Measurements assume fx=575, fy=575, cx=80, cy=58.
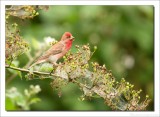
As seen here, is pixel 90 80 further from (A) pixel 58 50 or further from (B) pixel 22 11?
(B) pixel 22 11

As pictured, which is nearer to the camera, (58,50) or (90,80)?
(90,80)

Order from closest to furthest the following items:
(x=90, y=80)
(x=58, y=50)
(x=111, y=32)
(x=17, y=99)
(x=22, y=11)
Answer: (x=90, y=80) < (x=58, y=50) < (x=22, y=11) < (x=17, y=99) < (x=111, y=32)

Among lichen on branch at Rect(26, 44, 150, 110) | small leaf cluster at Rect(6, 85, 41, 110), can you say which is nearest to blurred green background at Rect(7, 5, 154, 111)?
small leaf cluster at Rect(6, 85, 41, 110)

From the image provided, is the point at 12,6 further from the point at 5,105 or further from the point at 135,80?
the point at 135,80

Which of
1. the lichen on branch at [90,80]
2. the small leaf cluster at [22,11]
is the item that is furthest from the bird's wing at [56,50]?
the small leaf cluster at [22,11]

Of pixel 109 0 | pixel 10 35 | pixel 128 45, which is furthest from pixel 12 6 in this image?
pixel 128 45

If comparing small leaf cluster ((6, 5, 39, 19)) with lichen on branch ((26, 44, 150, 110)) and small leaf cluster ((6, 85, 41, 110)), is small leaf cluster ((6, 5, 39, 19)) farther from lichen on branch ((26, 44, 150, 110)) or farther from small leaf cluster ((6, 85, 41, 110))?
small leaf cluster ((6, 85, 41, 110))

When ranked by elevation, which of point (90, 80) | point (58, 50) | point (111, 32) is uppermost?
point (111, 32)

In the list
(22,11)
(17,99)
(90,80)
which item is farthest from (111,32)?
(90,80)

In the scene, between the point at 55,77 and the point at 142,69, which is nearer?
the point at 55,77
